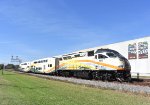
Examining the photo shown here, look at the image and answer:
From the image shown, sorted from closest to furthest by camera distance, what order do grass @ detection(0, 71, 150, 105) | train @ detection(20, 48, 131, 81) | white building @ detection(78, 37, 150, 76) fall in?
grass @ detection(0, 71, 150, 105)
train @ detection(20, 48, 131, 81)
white building @ detection(78, 37, 150, 76)

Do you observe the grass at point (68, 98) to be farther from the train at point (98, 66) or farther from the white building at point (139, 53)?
the white building at point (139, 53)

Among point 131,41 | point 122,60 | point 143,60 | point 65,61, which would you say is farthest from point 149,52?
point 122,60

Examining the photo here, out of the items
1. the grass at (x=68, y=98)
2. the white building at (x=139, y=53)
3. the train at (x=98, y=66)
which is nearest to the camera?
the grass at (x=68, y=98)

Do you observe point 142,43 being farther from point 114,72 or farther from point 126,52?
point 114,72

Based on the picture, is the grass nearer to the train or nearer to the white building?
the train

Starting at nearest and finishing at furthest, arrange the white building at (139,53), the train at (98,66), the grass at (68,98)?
1. the grass at (68,98)
2. the train at (98,66)
3. the white building at (139,53)

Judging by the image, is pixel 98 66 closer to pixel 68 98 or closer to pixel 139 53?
pixel 68 98

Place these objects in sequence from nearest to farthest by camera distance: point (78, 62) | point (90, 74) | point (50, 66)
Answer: point (90, 74) < point (78, 62) < point (50, 66)

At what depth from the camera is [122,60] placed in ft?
96.2

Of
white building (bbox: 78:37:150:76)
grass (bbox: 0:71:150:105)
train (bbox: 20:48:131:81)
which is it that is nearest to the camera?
grass (bbox: 0:71:150:105)

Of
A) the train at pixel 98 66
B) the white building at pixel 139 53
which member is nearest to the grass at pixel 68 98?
the train at pixel 98 66

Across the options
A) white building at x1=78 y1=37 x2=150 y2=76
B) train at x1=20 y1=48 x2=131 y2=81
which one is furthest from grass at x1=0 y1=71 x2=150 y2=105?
white building at x1=78 y1=37 x2=150 y2=76

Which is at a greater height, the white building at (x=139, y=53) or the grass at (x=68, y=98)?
the white building at (x=139, y=53)

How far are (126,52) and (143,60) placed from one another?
19.3 feet
